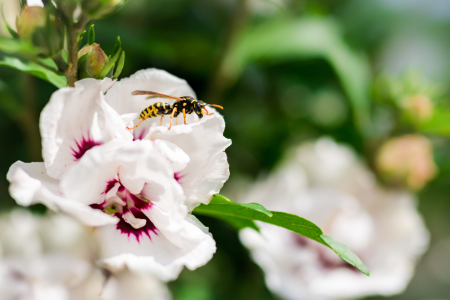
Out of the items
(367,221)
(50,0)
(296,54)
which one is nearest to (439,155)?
(367,221)

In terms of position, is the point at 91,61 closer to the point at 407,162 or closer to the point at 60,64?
the point at 60,64

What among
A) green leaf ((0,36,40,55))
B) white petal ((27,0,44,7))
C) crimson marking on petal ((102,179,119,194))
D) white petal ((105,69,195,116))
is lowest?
crimson marking on petal ((102,179,119,194))

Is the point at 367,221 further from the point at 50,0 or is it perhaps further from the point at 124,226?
the point at 50,0

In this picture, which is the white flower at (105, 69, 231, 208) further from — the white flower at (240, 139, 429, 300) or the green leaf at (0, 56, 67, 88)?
the white flower at (240, 139, 429, 300)

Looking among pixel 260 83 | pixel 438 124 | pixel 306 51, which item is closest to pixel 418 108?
pixel 438 124

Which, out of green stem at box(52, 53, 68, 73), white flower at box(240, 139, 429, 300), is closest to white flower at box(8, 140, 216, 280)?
green stem at box(52, 53, 68, 73)

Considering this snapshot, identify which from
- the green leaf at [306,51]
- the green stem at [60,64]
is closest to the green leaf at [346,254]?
the green stem at [60,64]
